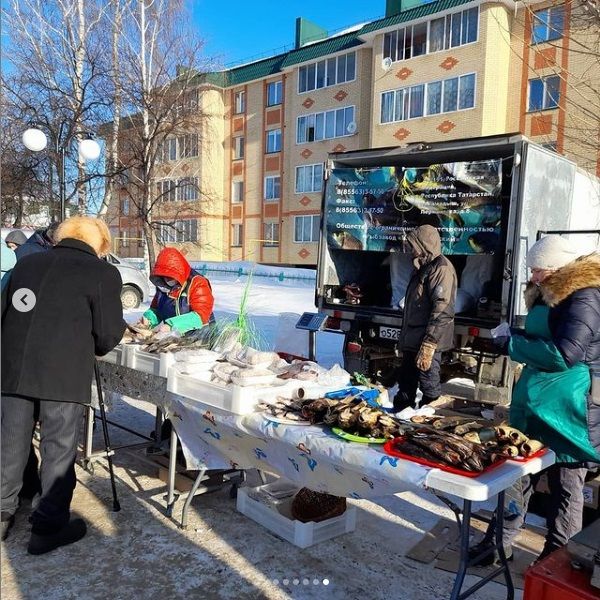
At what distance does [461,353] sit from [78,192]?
1366 cm

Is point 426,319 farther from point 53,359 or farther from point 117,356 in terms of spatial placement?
point 53,359

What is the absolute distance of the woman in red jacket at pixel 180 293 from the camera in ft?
14.1

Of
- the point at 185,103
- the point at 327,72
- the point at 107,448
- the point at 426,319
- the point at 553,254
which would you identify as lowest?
the point at 107,448

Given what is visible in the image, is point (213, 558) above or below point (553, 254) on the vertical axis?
below

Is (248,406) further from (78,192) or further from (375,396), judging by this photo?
(78,192)

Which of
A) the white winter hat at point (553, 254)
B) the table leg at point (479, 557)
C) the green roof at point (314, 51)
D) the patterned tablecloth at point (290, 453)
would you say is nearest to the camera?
the patterned tablecloth at point (290, 453)

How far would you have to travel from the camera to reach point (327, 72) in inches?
1108

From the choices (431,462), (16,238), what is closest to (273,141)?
(16,238)

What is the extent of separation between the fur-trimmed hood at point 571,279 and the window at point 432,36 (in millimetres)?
22048

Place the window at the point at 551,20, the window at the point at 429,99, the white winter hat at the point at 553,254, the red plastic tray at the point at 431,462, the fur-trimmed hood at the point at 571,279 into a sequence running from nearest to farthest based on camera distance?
the red plastic tray at the point at 431,462 → the fur-trimmed hood at the point at 571,279 → the white winter hat at the point at 553,254 → the window at the point at 551,20 → the window at the point at 429,99

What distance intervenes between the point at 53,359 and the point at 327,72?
1086 inches

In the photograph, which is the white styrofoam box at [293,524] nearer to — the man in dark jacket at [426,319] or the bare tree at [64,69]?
the man in dark jacket at [426,319]

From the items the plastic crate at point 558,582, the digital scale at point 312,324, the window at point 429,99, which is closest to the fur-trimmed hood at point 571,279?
the plastic crate at point 558,582

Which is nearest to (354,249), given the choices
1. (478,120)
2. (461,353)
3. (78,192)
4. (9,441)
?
(461,353)
